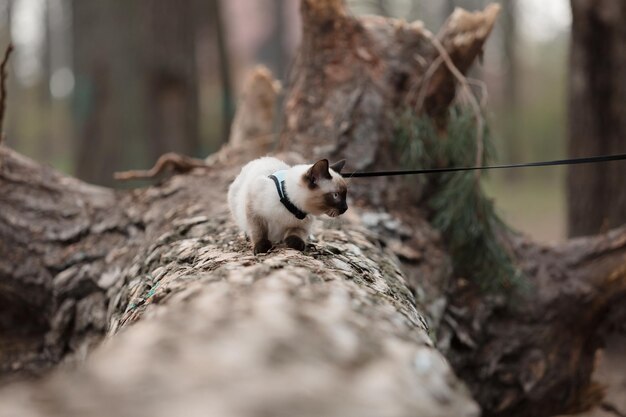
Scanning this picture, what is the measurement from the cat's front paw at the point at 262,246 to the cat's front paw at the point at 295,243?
0.22ft

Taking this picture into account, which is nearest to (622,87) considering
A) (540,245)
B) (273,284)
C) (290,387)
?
(540,245)

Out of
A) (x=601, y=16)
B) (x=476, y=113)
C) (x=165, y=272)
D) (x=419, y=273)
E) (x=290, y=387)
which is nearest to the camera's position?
(x=290, y=387)

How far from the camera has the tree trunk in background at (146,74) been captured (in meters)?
6.35

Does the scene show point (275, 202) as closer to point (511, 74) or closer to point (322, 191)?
point (322, 191)

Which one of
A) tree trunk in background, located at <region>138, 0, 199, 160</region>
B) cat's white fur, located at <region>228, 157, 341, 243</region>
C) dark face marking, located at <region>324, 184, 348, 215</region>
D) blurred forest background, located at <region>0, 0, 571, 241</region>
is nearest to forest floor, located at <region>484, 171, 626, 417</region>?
blurred forest background, located at <region>0, 0, 571, 241</region>

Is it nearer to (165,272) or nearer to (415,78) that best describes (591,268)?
(415,78)

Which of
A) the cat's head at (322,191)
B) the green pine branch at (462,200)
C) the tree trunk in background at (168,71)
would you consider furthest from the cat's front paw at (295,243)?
the tree trunk in background at (168,71)

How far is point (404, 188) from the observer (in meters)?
3.82

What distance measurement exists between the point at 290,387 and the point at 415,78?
3.05 metres

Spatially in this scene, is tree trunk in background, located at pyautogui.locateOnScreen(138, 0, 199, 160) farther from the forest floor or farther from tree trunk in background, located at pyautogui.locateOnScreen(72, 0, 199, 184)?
the forest floor

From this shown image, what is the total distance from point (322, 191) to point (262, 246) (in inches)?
12.6

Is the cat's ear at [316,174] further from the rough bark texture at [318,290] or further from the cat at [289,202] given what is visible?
the rough bark texture at [318,290]

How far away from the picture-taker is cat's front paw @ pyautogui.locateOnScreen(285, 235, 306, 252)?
2.50 metres

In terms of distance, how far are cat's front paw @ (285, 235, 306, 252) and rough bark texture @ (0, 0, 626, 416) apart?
0.23ft
